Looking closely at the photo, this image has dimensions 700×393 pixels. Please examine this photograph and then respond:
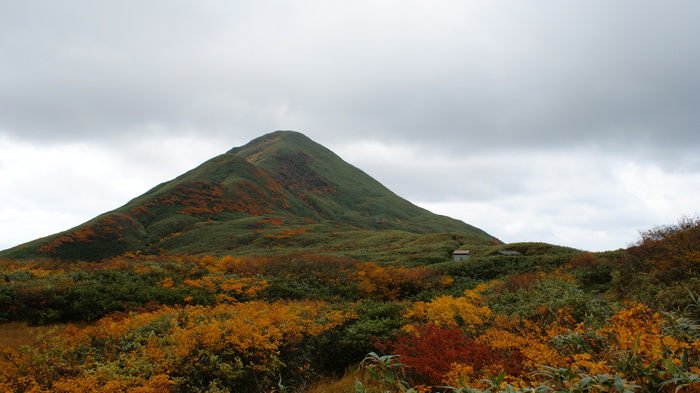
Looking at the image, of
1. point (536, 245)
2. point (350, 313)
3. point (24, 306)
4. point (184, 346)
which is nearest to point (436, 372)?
point (184, 346)

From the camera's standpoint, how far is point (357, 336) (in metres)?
8.48

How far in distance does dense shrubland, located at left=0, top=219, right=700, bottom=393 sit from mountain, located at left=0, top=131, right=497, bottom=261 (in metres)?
20.7

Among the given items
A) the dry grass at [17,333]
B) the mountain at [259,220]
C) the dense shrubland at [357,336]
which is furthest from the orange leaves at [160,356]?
the mountain at [259,220]

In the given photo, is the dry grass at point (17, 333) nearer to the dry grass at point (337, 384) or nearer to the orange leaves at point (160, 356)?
the orange leaves at point (160, 356)

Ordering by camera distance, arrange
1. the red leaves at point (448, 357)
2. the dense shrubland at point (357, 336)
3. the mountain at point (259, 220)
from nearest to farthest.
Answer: the dense shrubland at point (357, 336) → the red leaves at point (448, 357) → the mountain at point (259, 220)

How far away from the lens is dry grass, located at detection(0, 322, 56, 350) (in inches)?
301

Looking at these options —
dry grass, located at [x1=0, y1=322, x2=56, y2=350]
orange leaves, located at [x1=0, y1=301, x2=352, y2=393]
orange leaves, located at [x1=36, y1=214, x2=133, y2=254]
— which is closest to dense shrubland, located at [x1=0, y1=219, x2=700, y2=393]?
orange leaves, located at [x1=0, y1=301, x2=352, y2=393]

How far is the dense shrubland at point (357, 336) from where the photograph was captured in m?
3.95

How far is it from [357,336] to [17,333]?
865 centimetres

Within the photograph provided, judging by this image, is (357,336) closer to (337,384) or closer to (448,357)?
(337,384)

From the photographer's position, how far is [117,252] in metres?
43.0

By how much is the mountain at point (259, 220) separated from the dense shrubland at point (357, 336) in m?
20.7

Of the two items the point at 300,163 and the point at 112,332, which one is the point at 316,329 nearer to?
the point at 112,332

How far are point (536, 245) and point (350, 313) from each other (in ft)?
90.1
